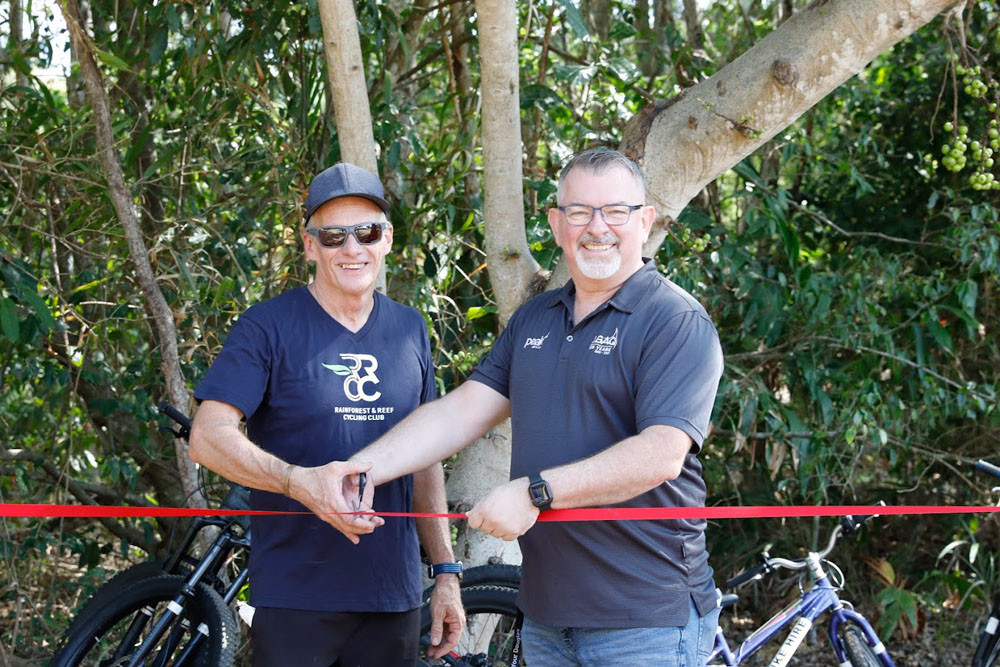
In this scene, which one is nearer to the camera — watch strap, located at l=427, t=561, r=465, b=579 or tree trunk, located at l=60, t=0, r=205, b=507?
watch strap, located at l=427, t=561, r=465, b=579

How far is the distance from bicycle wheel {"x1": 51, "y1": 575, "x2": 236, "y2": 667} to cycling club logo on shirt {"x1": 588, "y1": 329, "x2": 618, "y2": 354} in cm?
194

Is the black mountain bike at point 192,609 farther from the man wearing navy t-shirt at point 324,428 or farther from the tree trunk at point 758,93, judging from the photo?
the tree trunk at point 758,93

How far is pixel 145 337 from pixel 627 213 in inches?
157

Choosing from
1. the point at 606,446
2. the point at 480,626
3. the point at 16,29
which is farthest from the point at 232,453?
the point at 16,29

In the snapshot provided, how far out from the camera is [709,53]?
6742mm

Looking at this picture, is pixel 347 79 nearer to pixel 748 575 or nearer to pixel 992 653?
pixel 748 575

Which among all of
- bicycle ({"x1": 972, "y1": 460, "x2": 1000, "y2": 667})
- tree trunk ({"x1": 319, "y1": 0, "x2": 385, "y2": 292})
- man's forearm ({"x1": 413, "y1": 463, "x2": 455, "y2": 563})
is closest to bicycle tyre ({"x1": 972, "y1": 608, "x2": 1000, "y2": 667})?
bicycle ({"x1": 972, "y1": 460, "x2": 1000, "y2": 667})

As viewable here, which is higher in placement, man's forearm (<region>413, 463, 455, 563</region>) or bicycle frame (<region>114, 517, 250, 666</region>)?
man's forearm (<region>413, 463, 455, 563</region>)

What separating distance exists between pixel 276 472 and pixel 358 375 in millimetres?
374

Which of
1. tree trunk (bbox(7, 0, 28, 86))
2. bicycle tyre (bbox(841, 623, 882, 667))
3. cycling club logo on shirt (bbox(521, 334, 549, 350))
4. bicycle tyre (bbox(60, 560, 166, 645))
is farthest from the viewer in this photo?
tree trunk (bbox(7, 0, 28, 86))

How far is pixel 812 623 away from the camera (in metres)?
4.68

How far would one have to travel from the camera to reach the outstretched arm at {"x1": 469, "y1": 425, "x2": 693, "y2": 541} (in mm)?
2279

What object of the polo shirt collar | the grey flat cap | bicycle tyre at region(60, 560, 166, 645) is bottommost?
bicycle tyre at region(60, 560, 166, 645)

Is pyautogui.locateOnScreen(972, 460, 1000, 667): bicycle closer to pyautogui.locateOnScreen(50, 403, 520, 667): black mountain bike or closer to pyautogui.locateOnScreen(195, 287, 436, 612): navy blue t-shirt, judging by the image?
pyautogui.locateOnScreen(50, 403, 520, 667): black mountain bike
